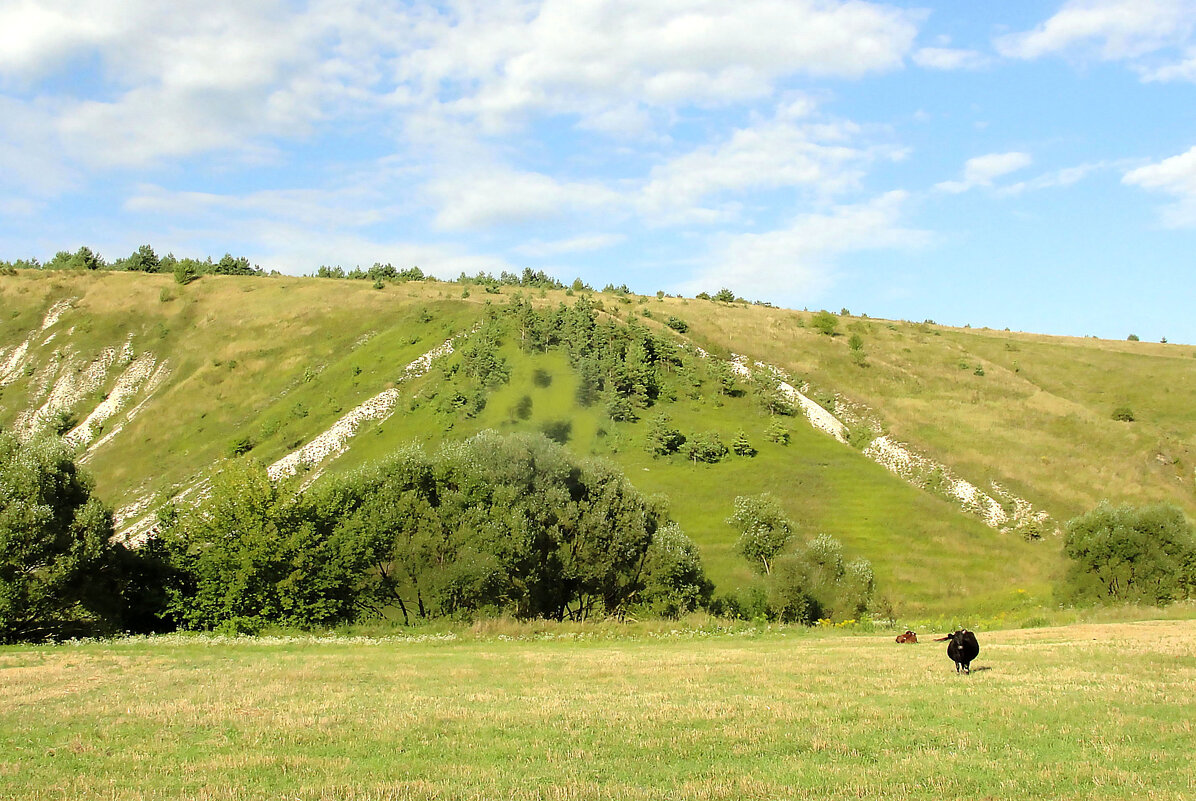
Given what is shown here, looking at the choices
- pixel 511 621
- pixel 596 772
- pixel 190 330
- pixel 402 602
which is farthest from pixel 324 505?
pixel 190 330

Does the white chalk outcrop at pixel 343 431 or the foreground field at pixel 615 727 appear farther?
the white chalk outcrop at pixel 343 431

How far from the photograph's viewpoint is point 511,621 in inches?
1857

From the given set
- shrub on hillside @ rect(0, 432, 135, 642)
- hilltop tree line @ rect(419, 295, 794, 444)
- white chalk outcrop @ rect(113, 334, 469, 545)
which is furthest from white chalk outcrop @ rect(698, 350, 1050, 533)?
shrub on hillside @ rect(0, 432, 135, 642)

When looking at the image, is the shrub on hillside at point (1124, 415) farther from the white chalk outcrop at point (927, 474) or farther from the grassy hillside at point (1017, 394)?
the white chalk outcrop at point (927, 474)

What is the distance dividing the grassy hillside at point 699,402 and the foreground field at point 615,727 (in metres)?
41.4

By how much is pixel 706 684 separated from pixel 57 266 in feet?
658

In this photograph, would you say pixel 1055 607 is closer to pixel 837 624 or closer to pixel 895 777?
pixel 837 624

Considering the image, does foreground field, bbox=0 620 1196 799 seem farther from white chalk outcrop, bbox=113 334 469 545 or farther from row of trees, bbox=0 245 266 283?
row of trees, bbox=0 245 266 283

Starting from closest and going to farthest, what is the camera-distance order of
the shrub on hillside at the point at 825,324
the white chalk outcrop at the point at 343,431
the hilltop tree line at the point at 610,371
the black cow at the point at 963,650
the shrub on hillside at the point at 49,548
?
1. the black cow at the point at 963,650
2. the shrub on hillside at the point at 49,548
3. the white chalk outcrop at the point at 343,431
4. the hilltop tree line at the point at 610,371
5. the shrub on hillside at the point at 825,324

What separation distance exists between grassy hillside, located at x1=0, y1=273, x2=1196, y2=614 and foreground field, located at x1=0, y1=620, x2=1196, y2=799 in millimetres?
41404

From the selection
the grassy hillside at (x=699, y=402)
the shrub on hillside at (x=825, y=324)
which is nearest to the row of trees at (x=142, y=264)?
the grassy hillside at (x=699, y=402)

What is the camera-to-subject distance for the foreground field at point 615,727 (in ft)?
42.4

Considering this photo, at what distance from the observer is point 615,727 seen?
17.5 metres

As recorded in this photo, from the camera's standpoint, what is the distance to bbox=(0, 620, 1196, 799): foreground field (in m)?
12.9
